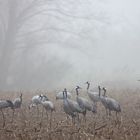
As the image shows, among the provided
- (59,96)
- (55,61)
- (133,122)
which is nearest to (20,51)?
(55,61)

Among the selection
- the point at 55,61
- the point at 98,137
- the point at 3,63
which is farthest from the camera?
the point at 55,61

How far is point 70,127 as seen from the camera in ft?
40.6

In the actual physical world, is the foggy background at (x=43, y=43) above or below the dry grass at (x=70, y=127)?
above

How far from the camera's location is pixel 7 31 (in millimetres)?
30391

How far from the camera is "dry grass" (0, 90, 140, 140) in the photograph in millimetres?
11094

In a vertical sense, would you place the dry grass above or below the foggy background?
below

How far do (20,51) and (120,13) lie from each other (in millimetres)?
26614

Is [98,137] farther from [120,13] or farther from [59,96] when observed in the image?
[120,13]

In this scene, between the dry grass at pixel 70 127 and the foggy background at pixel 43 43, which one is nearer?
the dry grass at pixel 70 127

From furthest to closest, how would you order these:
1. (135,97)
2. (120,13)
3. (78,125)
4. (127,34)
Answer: (120,13) → (127,34) → (135,97) → (78,125)

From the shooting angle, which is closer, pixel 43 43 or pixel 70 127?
pixel 70 127

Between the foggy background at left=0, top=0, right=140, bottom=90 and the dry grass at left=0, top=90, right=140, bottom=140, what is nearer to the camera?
the dry grass at left=0, top=90, right=140, bottom=140

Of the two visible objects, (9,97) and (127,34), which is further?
(127,34)

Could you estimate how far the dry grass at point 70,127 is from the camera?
1109 centimetres
